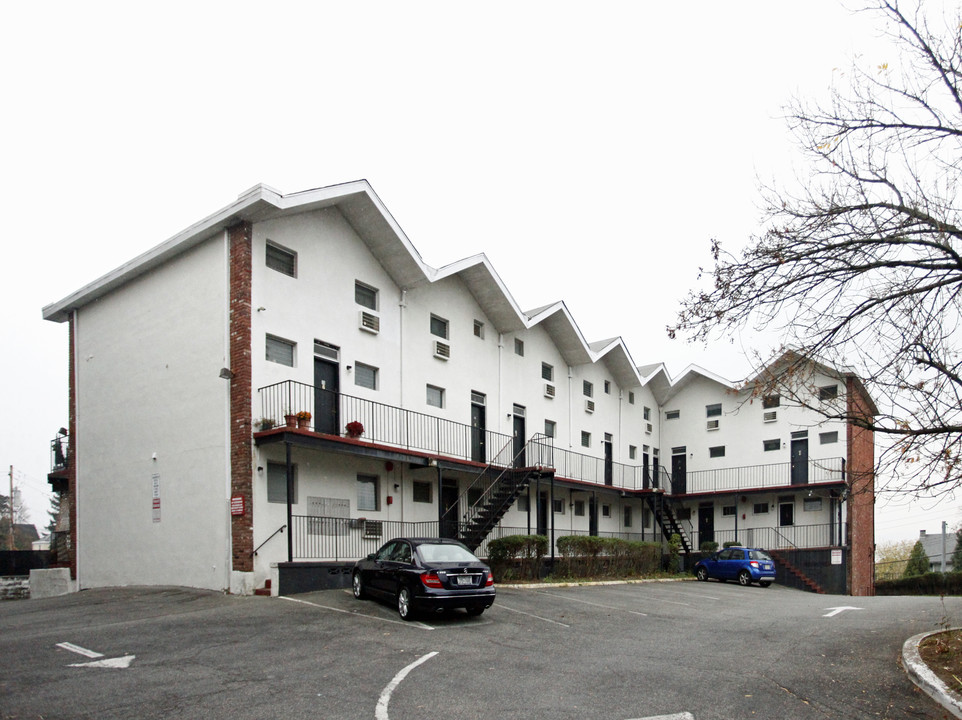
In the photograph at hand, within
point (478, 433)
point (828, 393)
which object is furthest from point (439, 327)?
point (828, 393)

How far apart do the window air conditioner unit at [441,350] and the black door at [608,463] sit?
11.8 metres

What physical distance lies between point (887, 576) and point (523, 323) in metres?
28.4

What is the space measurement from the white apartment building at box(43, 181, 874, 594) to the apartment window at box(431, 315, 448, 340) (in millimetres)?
69

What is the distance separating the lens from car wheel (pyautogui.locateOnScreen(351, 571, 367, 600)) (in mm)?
15883

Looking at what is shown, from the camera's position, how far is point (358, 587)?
16.0 meters

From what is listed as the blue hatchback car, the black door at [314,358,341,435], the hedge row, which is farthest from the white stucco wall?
the hedge row

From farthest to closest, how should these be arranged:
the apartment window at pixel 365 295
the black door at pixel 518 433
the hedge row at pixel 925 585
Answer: the hedge row at pixel 925 585, the black door at pixel 518 433, the apartment window at pixel 365 295

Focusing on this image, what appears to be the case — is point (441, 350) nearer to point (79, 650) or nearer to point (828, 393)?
point (79, 650)

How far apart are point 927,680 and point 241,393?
45.2 ft

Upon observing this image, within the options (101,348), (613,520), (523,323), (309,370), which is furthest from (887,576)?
(101,348)

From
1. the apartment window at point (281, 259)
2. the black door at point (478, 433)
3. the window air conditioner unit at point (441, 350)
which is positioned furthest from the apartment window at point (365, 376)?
the black door at point (478, 433)

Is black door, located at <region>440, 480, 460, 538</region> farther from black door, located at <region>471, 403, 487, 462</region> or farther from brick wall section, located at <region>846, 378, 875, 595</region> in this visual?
brick wall section, located at <region>846, 378, 875, 595</region>

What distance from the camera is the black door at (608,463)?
111ft

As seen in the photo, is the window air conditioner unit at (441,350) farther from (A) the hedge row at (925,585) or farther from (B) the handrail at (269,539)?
(A) the hedge row at (925,585)
